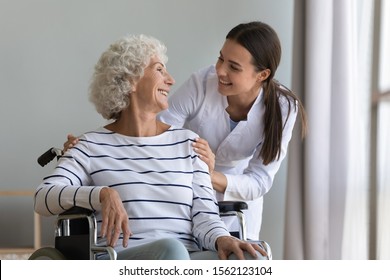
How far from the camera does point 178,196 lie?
2342 mm

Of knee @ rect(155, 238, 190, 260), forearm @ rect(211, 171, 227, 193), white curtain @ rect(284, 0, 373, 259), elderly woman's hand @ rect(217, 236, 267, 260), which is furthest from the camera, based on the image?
white curtain @ rect(284, 0, 373, 259)

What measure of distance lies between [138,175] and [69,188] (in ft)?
0.71

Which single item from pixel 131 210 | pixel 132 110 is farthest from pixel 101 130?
pixel 131 210

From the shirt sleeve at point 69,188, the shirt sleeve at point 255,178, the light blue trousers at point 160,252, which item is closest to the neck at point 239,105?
the shirt sleeve at point 255,178

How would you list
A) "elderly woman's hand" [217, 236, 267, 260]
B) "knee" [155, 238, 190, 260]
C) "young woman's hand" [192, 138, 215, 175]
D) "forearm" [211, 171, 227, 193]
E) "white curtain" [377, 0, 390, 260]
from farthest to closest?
"white curtain" [377, 0, 390, 260], "forearm" [211, 171, 227, 193], "young woman's hand" [192, 138, 215, 175], "elderly woman's hand" [217, 236, 267, 260], "knee" [155, 238, 190, 260]

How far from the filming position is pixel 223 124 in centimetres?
295

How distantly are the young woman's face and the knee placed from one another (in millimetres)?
931

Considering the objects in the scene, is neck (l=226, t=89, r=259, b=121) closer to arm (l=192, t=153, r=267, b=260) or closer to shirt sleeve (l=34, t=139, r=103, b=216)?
arm (l=192, t=153, r=267, b=260)

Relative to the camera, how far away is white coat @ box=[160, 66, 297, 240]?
2.90m

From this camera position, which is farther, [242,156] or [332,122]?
[332,122]

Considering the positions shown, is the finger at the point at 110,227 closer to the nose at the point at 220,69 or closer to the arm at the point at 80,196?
the arm at the point at 80,196

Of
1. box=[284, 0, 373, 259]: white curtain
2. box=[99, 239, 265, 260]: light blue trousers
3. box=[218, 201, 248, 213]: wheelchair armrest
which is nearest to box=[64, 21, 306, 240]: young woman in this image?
box=[218, 201, 248, 213]: wheelchair armrest

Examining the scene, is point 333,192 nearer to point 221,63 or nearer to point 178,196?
point 221,63

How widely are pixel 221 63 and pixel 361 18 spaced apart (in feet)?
4.50
